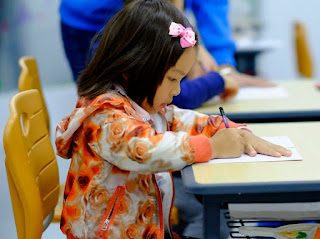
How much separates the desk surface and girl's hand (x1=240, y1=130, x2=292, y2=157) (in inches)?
1.7

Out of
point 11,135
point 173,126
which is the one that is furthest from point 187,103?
point 11,135

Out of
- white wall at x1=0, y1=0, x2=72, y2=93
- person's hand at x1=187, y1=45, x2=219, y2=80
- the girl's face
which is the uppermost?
the girl's face

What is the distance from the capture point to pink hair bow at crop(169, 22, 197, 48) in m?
1.12

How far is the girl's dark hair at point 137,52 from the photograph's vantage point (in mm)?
1121

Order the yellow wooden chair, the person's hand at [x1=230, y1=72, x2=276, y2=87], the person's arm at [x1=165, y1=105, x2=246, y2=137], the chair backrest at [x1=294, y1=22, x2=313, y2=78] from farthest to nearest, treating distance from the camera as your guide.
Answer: the chair backrest at [x1=294, y1=22, x2=313, y2=78], the person's hand at [x1=230, y1=72, x2=276, y2=87], the yellow wooden chair, the person's arm at [x1=165, y1=105, x2=246, y2=137]

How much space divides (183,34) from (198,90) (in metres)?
0.57

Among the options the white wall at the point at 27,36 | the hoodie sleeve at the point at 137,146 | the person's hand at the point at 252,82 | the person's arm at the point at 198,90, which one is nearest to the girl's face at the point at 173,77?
the hoodie sleeve at the point at 137,146

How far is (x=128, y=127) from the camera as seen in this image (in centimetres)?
104

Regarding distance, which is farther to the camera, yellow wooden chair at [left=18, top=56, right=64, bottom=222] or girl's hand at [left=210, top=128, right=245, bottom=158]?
yellow wooden chair at [left=18, top=56, right=64, bottom=222]

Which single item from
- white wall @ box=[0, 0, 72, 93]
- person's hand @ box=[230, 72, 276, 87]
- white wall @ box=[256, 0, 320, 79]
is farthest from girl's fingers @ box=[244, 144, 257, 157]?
white wall @ box=[256, 0, 320, 79]

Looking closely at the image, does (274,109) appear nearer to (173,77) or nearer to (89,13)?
(173,77)

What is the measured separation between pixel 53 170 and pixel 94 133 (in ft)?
1.25

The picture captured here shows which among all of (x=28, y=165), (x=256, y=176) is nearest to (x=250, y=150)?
(x=256, y=176)

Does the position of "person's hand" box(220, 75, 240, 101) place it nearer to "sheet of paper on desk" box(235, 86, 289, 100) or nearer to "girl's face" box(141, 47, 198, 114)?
"sheet of paper on desk" box(235, 86, 289, 100)
